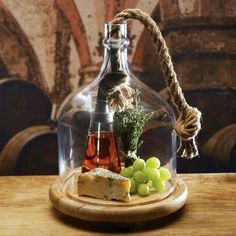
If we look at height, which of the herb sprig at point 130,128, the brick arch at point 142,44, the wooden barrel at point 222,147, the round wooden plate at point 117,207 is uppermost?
the brick arch at point 142,44

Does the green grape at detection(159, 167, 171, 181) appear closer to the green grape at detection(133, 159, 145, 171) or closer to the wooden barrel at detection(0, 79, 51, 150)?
the green grape at detection(133, 159, 145, 171)

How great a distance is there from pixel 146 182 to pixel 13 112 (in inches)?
22.0

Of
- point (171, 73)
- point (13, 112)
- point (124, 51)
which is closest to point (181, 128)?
point (171, 73)

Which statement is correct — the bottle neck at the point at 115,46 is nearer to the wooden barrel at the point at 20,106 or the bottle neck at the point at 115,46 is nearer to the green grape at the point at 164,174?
the green grape at the point at 164,174

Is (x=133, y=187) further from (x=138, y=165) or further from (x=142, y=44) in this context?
(x=142, y=44)

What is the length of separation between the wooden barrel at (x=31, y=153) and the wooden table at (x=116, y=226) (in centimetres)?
27

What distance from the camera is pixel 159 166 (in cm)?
103

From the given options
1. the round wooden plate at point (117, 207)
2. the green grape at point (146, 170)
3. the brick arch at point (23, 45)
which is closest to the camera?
the round wooden plate at point (117, 207)

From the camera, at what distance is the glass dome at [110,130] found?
3.28 feet

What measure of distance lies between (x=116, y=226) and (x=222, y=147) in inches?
24.9

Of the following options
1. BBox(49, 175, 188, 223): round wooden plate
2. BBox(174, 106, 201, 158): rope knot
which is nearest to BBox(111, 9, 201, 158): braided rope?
BBox(174, 106, 201, 158): rope knot

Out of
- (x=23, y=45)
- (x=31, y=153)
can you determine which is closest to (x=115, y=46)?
(x=23, y=45)

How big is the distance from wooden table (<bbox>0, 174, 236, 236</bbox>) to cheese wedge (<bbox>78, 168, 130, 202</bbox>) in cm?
6

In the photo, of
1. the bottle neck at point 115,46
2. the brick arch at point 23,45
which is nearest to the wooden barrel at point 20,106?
the brick arch at point 23,45
